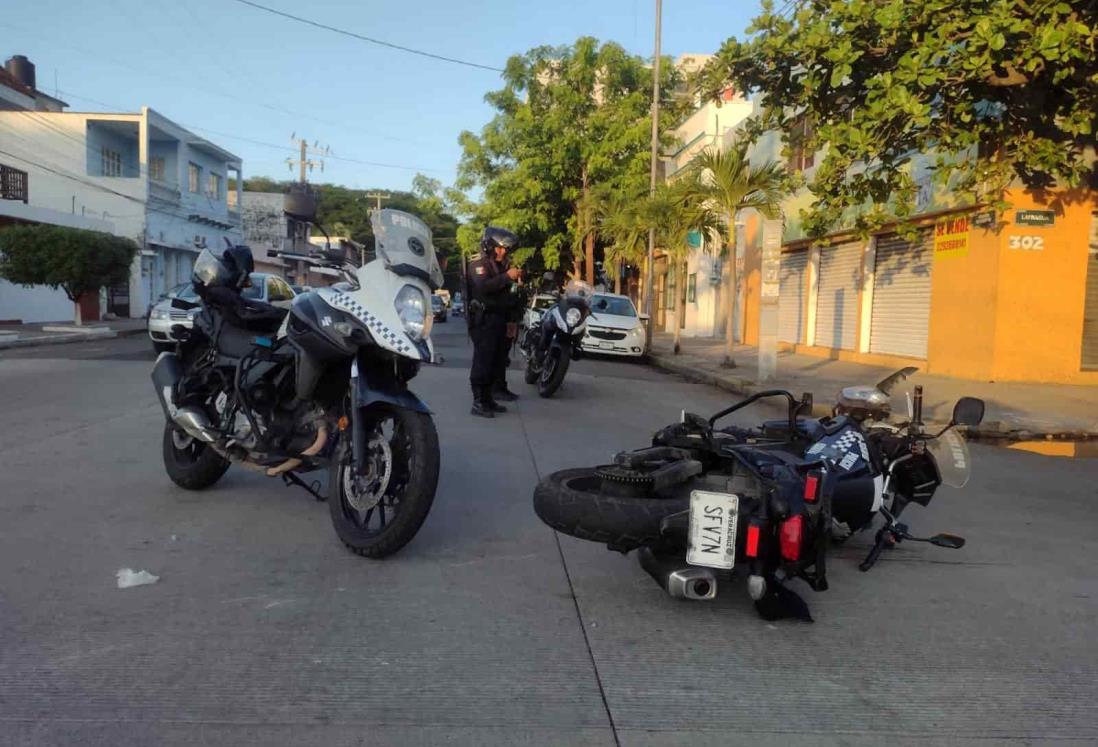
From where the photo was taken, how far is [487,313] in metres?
9.08

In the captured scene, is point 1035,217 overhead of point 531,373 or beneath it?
overhead

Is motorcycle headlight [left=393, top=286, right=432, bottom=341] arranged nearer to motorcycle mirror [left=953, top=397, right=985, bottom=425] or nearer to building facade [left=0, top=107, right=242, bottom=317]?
motorcycle mirror [left=953, top=397, right=985, bottom=425]

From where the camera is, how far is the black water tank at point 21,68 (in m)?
40.7

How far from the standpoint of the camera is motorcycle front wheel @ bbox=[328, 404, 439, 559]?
3885 millimetres

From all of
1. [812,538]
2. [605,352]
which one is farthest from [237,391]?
[605,352]

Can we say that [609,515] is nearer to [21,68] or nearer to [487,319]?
[487,319]

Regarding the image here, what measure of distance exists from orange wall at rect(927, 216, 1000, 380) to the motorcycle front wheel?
11566 millimetres

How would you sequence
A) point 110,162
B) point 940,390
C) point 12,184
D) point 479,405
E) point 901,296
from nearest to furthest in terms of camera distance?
1. point 479,405
2. point 940,390
3. point 901,296
4. point 12,184
5. point 110,162

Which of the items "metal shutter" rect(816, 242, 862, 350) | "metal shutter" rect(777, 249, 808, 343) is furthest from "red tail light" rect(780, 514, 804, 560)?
"metal shutter" rect(777, 249, 808, 343)

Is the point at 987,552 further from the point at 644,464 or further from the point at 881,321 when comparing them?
the point at 881,321

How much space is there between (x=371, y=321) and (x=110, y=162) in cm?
3671

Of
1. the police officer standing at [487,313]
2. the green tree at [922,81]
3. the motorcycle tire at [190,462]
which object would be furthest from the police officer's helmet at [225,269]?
the green tree at [922,81]

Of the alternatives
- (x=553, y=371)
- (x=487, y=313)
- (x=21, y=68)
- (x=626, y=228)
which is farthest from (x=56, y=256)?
(x=21, y=68)

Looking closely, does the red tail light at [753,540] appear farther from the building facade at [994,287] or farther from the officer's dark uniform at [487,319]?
the building facade at [994,287]
